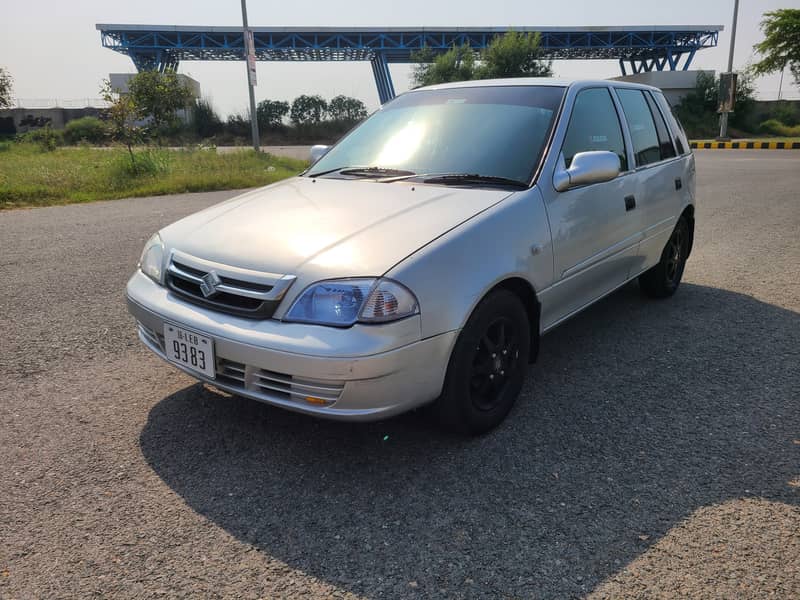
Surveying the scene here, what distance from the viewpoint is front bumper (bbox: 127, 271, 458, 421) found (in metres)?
2.24

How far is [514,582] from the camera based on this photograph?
193cm

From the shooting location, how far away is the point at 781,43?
32.9 meters

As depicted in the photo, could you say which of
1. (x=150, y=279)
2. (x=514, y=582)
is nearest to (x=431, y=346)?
(x=514, y=582)

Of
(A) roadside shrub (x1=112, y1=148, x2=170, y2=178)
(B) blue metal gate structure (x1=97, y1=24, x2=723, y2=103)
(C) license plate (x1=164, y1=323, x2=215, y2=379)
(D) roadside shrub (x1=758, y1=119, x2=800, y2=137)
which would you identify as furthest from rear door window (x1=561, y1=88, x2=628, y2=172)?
(B) blue metal gate structure (x1=97, y1=24, x2=723, y2=103)

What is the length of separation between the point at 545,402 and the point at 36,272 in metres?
4.88

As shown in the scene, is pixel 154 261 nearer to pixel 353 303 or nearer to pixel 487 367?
pixel 353 303

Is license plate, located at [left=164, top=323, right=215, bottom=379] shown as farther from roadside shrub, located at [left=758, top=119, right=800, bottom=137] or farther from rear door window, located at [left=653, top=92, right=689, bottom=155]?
roadside shrub, located at [left=758, top=119, right=800, bottom=137]

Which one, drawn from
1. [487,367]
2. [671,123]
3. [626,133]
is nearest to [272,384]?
[487,367]

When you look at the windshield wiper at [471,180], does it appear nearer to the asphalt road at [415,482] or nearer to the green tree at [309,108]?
the asphalt road at [415,482]

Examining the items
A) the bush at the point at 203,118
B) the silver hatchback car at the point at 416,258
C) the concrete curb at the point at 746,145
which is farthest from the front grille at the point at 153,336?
the bush at the point at 203,118

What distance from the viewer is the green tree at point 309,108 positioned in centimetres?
4556

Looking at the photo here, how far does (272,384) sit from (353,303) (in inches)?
18.0

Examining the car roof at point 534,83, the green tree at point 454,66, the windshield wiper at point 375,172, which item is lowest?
the windshield wiper at point 375,172

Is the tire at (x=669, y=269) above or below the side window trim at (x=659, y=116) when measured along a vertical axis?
below
